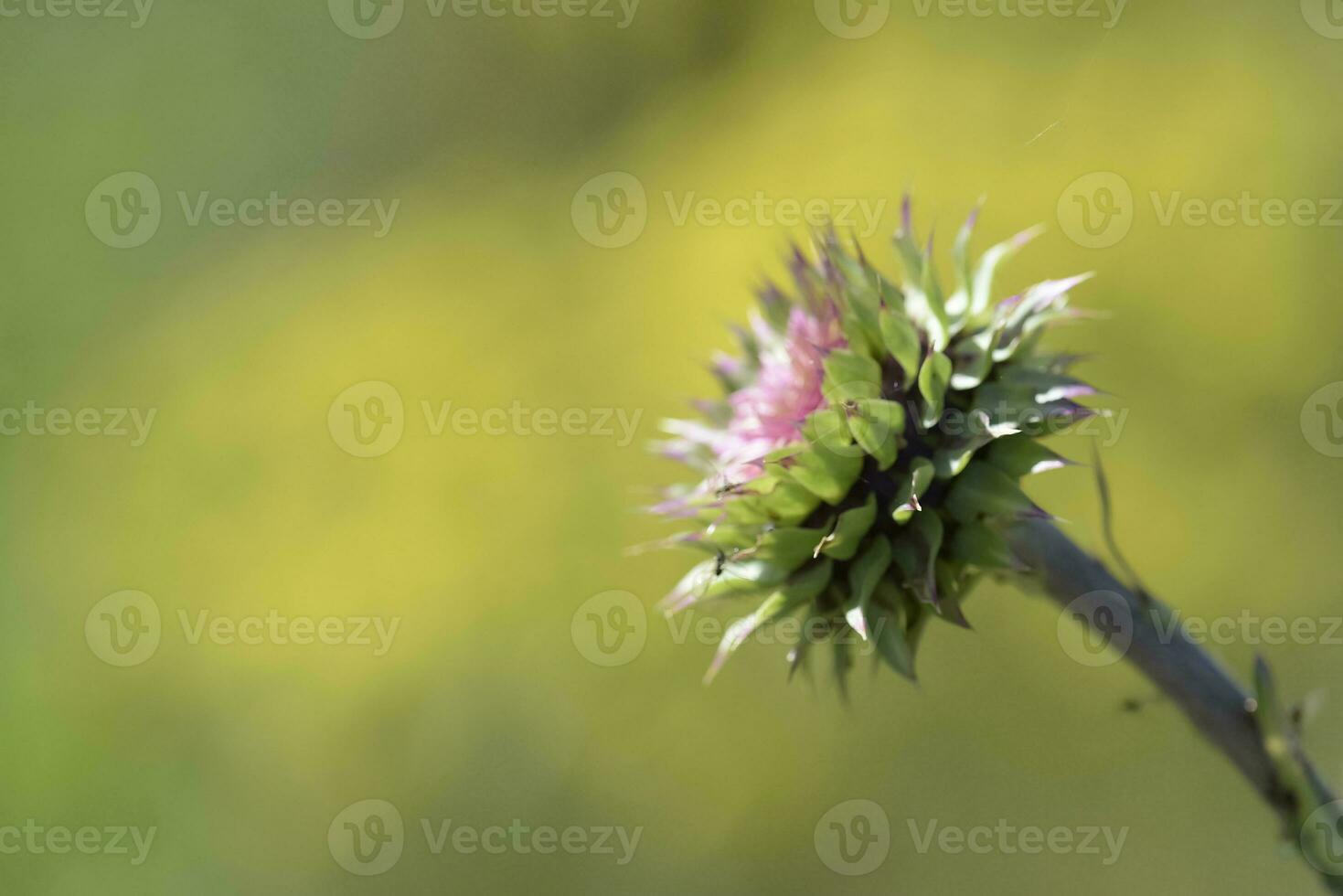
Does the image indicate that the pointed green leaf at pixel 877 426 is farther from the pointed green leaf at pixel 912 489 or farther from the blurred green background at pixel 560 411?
the blurred green background at pixel 560 411

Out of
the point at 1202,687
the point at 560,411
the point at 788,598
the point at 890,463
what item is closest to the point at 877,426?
the point at 890,463

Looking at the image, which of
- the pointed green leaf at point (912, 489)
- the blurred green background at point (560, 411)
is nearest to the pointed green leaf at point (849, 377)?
the pointed green leaf at point (912, 489)

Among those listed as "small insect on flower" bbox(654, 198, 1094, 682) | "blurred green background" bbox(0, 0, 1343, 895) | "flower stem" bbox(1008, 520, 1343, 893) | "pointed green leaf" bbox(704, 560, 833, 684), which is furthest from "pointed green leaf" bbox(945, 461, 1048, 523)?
"blurred green background" bbox(0, 0, 1343, 895)

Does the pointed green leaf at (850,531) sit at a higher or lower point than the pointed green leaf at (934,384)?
lower

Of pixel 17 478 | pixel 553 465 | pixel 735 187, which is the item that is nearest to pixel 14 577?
pixel 17 478

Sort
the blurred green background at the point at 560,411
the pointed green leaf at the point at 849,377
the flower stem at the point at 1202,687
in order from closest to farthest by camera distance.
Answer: the flower stem at the point at 1202,687, the pointed green leaf at the point at 849,377, the blurred green background at the point at 560,411

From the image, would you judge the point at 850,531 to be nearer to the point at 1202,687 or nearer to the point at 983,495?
the point at 983,495

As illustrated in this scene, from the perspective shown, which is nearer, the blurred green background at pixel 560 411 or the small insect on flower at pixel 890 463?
the small insect on flower at pixel 890 463
